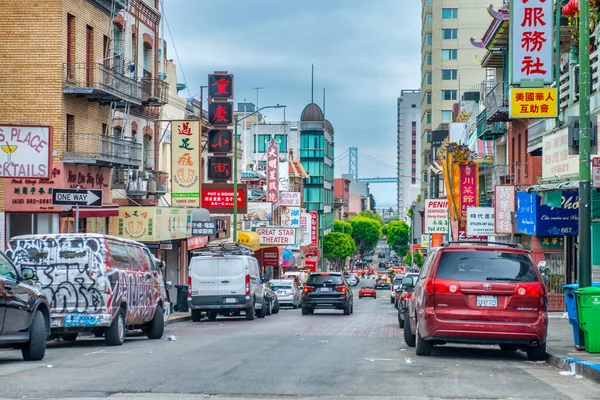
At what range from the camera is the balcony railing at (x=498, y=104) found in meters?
40.0

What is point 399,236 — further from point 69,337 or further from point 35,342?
point 35,342

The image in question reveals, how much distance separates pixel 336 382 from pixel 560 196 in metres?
16.5

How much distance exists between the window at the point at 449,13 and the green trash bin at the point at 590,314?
314 ft

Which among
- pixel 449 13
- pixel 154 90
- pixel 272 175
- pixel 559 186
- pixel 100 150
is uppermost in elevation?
pixel 449 13

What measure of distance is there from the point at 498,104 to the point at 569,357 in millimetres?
26669

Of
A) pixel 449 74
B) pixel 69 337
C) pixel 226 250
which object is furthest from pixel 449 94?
pixel 69 337

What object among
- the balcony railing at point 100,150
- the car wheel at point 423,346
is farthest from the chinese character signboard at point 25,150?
the car wheel at point 423,346

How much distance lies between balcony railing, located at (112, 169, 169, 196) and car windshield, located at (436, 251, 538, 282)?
23874 millimetres

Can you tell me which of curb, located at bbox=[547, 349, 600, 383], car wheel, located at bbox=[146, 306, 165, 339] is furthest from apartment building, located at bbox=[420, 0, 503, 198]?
curb, located at bbox=[547, 349, 600, 383]

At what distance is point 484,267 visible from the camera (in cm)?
1587

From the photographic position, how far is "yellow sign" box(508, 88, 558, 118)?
76.0ft

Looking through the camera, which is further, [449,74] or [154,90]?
[449,74]

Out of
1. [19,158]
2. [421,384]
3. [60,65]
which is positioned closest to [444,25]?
[60,65]

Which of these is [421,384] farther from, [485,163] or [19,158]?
[485,163]
